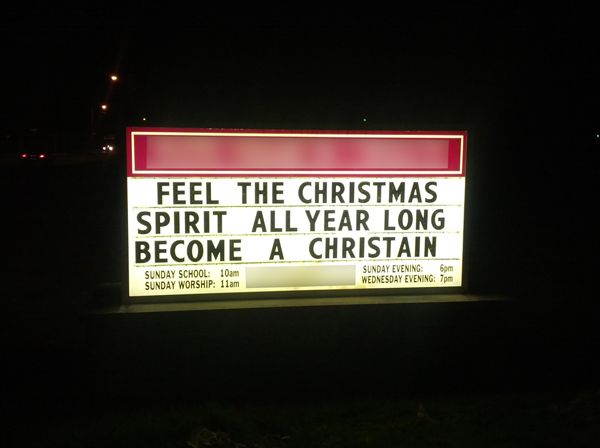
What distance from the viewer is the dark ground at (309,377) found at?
5148 mm

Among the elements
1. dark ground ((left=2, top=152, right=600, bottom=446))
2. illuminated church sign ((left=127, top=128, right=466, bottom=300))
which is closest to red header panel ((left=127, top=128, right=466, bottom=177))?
illuminated church sign ((left=127, top=128, right=466, bottom=300))

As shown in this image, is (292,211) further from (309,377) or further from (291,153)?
(309,377)

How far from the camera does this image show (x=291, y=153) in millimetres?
6484

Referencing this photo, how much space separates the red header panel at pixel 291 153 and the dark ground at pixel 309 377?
1.41 feet

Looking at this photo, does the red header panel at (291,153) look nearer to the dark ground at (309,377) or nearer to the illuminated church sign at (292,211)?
the illuminated church sign at (292,211)

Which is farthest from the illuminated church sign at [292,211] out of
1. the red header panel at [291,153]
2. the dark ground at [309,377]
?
the dark ground at [309,377]

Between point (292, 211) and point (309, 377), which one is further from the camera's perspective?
Answer: point (292, 211)

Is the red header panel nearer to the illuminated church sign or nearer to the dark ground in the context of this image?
the illuminated church sign

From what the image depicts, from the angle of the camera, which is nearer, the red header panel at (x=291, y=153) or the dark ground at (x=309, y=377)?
the dark ground at (x=309, y=377)

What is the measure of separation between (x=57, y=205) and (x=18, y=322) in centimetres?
1731

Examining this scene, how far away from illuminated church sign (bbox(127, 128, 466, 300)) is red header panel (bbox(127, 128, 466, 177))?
1 centimetres

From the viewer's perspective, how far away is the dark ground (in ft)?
16.9

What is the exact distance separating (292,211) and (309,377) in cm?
164

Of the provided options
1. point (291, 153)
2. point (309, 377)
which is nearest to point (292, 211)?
point (291, 153)
